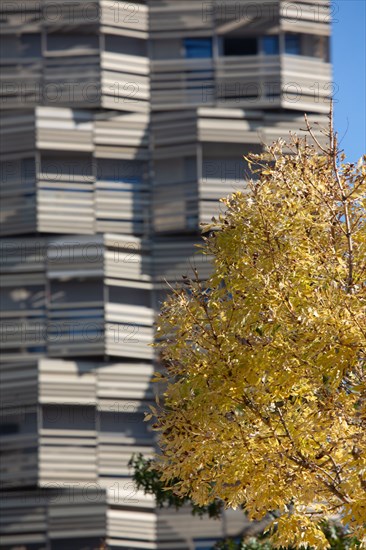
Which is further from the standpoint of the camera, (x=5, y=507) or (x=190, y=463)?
(x=5, y=507)

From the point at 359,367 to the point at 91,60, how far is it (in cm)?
2102

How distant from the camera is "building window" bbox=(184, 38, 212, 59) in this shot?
32.5 m

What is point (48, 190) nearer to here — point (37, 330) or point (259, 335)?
point (37, 330)

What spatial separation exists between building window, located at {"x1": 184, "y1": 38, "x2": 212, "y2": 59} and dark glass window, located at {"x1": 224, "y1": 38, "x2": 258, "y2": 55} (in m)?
0.44

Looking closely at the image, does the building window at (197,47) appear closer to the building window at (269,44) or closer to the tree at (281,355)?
the building window at (269,44)

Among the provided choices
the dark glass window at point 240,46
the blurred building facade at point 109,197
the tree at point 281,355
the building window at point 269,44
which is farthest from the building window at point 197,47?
the tree at point 281,355

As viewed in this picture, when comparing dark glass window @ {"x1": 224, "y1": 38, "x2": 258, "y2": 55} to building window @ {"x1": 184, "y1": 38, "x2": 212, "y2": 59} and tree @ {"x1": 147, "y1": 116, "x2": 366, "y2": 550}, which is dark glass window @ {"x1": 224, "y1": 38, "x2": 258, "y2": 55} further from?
tree @ {"x1": 147, "y1": 116, "x2": 366, "y2": 550}

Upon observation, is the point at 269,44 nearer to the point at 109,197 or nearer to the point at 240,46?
the point at 240,46

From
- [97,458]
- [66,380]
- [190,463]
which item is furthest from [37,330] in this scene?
[190,463]

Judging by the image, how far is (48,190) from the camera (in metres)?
31.1

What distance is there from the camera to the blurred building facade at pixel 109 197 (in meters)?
29.8

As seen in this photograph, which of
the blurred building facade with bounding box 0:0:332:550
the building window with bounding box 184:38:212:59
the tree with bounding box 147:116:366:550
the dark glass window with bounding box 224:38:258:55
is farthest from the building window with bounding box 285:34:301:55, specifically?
the tree with bounding box 147:116:366:550

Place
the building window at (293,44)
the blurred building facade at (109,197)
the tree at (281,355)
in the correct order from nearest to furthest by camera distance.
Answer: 1. the tree at (281,355)
2. the blurred building facade at (109,197)
3. the building window at (293,44)

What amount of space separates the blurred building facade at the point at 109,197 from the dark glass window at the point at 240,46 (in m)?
0.05
